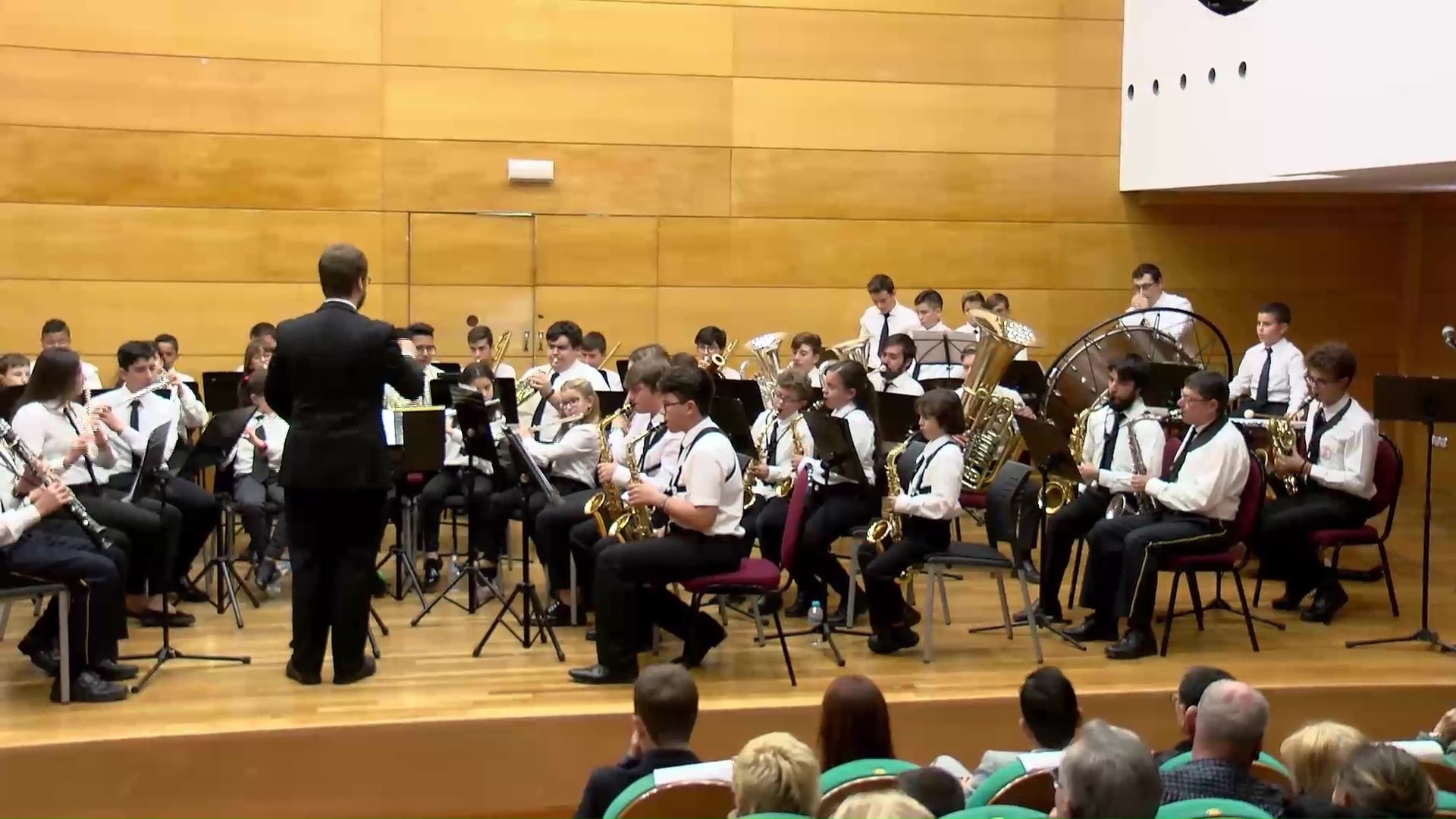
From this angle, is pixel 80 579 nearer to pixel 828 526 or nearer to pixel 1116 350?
pixel 828 526

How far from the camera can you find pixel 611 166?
400 inches

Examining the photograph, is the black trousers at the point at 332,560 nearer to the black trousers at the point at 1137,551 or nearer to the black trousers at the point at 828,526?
the black trousers at the point at 828,526

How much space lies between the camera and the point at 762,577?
17.8ft

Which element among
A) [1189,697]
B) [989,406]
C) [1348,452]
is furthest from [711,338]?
[1189,697]

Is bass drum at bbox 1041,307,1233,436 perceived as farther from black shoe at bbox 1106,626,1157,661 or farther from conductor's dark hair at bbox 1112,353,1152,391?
black shoe at bbox 1106,626,1157,661

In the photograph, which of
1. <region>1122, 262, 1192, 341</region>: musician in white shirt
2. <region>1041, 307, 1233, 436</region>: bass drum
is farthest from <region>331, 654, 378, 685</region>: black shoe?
<region>1122, 262, 1192, 341</region>: musician in white shirt

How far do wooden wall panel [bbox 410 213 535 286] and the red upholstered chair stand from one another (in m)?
4.78

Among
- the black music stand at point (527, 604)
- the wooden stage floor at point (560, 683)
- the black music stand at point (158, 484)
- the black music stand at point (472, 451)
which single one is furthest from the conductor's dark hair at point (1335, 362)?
the black music stand at point (158, 484)

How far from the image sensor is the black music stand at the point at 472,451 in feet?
19.4

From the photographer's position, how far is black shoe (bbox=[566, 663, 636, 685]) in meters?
5.52

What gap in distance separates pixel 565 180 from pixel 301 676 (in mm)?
5372

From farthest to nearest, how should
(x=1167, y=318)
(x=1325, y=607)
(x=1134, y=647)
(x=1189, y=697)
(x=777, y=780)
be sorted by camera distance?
1. (x=1167, y=318)
2. (x=1325, y=607)
3. (x=1134, y=647)
4. (x=1189, y=697)
5. (x=777, y=780)

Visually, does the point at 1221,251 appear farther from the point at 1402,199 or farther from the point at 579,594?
the point at 579,594

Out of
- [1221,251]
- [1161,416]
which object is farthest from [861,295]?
[1161,416]
